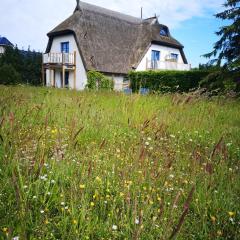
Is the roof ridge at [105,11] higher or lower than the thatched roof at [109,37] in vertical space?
→ higher

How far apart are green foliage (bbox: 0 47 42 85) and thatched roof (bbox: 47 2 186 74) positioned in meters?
2.04

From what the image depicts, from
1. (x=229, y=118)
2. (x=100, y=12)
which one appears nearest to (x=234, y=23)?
(x=229, y=118)

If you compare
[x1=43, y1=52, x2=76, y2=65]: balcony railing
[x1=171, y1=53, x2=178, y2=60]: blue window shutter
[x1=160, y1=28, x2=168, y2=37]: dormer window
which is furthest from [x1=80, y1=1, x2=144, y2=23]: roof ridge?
[x1=171, y1=53, x2=178, y2=60]: blue window shutter

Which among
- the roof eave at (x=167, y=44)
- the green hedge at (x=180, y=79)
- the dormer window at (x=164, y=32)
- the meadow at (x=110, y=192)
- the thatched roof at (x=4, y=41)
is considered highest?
the thatched roof at (x=4, y=41)

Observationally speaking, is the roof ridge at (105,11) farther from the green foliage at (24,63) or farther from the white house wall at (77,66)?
the green foliage at (24,63)

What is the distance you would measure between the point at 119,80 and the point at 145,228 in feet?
86.7

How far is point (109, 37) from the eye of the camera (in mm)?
28812

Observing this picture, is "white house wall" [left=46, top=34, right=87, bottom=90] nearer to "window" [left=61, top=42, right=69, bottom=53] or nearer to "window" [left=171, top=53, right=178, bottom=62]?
"window" [left=61, top=42, right=69, bottom=53]

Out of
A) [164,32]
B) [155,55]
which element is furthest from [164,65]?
[164,32]

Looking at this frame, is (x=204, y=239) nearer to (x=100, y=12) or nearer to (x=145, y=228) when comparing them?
(x=145, y=228)

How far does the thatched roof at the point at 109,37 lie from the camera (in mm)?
26234

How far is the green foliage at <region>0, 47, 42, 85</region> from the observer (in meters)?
27.2

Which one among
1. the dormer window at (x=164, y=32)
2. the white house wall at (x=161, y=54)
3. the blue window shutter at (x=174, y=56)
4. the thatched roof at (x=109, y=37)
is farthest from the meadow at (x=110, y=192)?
the dormer window at (x=164, y=32)

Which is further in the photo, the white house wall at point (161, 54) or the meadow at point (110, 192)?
the white house wall at point (161, 54)
